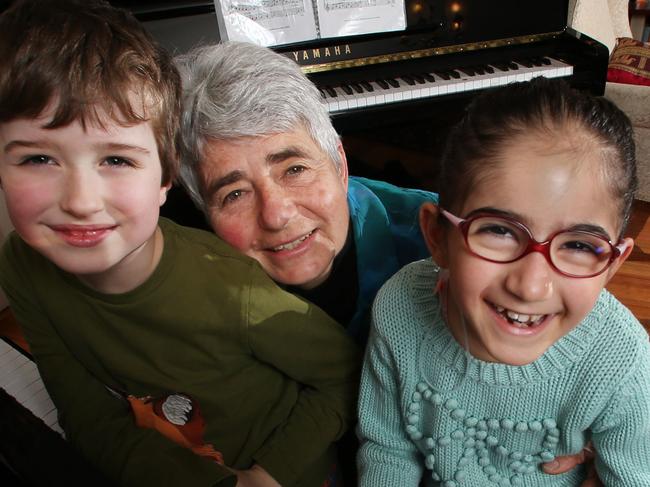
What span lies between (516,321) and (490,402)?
0.70 feet

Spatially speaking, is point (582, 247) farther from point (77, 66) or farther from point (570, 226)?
point (77, 66)

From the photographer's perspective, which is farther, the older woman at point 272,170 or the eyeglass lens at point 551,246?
the older woman at point 272,170

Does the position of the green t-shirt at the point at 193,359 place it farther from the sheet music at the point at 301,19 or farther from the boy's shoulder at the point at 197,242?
the sheet music at the point at 301,19

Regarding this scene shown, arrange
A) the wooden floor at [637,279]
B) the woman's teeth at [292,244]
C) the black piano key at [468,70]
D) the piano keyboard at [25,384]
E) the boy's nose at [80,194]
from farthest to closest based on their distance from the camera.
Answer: the wooden floor at [637,279], the black piano key at [468,70], the piano keyboard at [25,384], the woman's teeth at [292,244], the boy's nose at [80,194]

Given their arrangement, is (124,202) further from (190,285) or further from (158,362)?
(158,362)

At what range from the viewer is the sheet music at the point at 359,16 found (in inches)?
84.0

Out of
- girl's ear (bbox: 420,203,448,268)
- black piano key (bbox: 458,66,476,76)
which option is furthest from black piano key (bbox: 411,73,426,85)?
girl's ear (bbox: 420,203,448,268)

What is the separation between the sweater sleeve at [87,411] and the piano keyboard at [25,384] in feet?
0.69

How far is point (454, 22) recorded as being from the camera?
7.42 feet

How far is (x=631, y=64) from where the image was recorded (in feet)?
10.2

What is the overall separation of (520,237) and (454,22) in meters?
1.86

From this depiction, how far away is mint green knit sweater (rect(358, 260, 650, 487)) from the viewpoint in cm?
79

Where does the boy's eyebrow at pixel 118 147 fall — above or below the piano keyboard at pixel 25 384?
above

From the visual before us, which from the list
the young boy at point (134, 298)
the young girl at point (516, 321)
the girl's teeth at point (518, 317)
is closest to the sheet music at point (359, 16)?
the young boy at point (134, 298)
